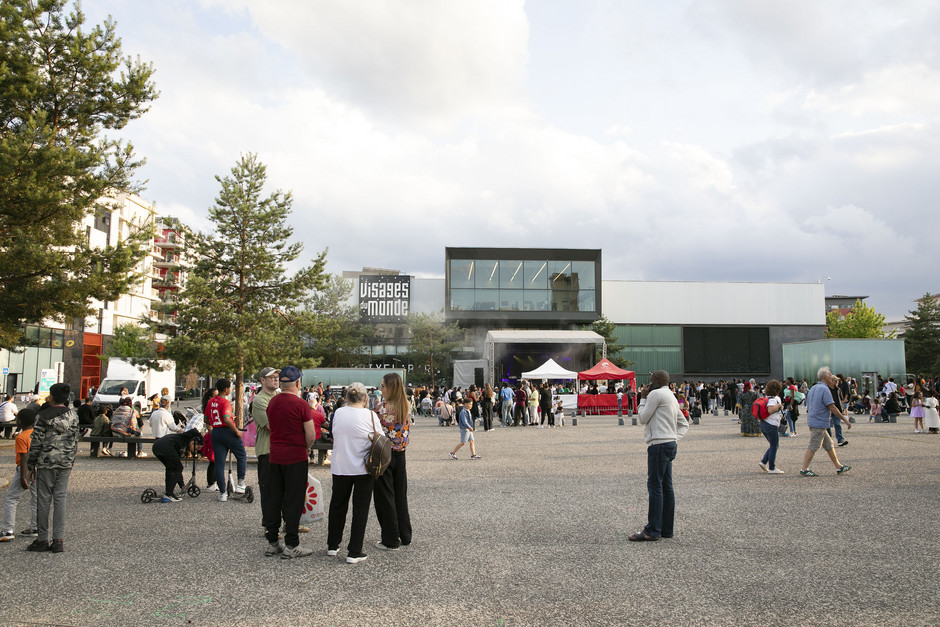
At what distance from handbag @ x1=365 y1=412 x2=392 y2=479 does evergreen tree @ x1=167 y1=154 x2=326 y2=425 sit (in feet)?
66.2

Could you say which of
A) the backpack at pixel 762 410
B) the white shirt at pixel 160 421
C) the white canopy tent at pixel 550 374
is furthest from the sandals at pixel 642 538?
the white canopy tent at pixel 550 374

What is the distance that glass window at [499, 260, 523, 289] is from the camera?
51406 mm

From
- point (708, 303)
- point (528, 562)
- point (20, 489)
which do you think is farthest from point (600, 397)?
point (708, 303)

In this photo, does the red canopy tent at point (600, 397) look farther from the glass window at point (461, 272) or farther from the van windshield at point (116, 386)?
the glass window at point (461, 272)

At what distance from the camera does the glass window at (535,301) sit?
5109 cm

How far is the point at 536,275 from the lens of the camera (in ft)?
169

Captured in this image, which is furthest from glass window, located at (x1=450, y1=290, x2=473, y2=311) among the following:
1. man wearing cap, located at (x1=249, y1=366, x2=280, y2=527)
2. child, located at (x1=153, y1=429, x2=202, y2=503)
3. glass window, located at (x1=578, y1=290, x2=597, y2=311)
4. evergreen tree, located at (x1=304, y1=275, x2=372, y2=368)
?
man wearing cap, located at (x1=249, y1=366, x2=280, y2=527)

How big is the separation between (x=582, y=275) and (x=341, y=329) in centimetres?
1993

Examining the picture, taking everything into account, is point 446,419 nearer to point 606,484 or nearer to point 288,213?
point 288,213

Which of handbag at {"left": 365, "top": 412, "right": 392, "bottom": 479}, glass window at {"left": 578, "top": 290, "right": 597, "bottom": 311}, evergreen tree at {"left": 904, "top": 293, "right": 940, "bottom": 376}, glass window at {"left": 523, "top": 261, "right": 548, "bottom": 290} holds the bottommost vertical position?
Result: handbag at {"left": 365, "top": 412, "right": 392, "bottom": 479}

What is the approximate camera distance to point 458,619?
13.6ft

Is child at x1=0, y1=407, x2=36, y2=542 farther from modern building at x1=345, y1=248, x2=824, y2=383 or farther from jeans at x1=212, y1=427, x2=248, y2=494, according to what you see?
modern building at x1=345, y1=248, x2=824, y2=383

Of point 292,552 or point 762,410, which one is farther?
point 762,410

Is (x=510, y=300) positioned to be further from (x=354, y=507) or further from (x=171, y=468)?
(x=354, y=507)
